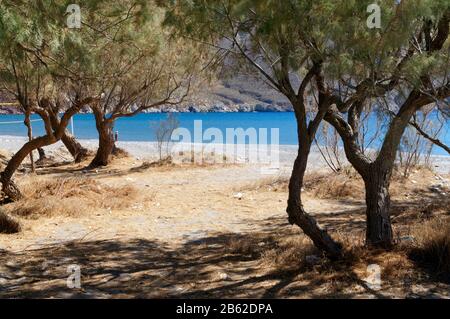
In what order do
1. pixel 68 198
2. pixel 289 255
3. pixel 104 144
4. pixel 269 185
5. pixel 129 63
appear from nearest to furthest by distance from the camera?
pixel 289 255
pixel 68 198
pixel 269 185
pixel 129 63
pixel 104 144

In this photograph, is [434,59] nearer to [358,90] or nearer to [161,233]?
[358,90]

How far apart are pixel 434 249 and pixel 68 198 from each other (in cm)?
584

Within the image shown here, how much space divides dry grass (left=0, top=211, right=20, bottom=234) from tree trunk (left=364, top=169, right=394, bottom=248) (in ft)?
14.8


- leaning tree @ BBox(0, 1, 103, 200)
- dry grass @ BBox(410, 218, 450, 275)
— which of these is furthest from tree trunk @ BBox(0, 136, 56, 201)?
dry grass @ BBox(410, 218, 450, 275)

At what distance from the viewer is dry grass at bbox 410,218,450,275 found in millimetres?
4809

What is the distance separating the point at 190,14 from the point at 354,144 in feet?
7.12

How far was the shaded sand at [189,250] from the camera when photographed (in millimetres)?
→ 4523

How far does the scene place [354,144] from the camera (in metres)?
5.53

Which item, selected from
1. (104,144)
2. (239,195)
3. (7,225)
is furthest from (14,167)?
(104,144)

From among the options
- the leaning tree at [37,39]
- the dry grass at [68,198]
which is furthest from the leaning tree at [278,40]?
the dry grass at [68,198]

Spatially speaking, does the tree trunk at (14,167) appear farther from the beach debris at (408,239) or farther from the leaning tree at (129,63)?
the beach debris at (408,239)

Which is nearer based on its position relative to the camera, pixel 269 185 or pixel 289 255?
pixel 289 255

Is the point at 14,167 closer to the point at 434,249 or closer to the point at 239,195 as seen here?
the point at 239,195

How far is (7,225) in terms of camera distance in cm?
690
